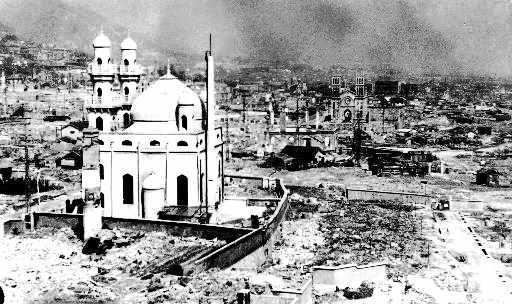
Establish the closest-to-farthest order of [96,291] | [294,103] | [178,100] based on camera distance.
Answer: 1. [96,291]
2. [178,100]
3. [294,103]

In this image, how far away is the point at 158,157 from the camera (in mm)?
38250

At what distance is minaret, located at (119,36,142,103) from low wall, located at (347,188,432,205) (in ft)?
59.9

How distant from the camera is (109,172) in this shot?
38844 mm

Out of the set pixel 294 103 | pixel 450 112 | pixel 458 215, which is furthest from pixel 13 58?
pixel 458 215

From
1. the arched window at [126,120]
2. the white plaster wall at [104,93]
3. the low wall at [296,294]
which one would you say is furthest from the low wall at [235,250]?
the white plaster wall at [104,93]

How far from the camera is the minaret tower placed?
41188mm

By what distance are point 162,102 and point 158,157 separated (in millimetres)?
3303

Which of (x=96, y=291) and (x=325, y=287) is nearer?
(x=96, y=291)

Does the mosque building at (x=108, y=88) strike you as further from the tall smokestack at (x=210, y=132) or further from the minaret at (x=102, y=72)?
the tall smokestack at (x=210, y=132)

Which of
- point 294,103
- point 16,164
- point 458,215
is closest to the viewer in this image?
point 458,215

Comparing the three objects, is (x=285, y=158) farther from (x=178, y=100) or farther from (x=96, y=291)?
(x=96, y=291)

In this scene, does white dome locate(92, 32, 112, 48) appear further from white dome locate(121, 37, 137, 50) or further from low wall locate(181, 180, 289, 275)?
low wall locate(181, 180, 289, 275)

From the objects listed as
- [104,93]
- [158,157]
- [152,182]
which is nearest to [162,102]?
[158,157]

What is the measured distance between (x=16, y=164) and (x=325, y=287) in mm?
41107
